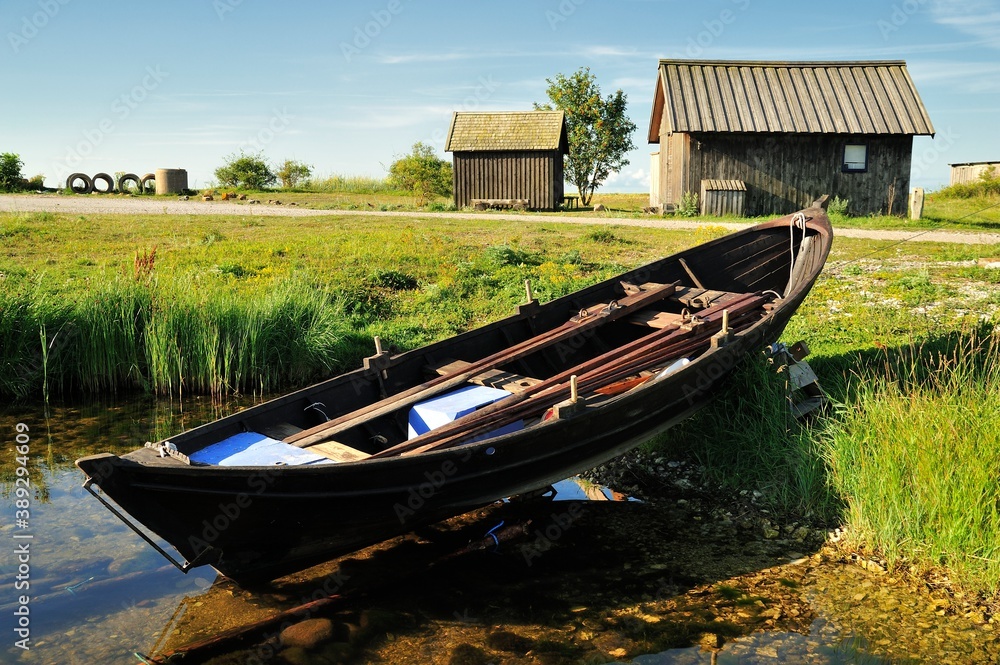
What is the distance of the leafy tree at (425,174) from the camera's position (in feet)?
109

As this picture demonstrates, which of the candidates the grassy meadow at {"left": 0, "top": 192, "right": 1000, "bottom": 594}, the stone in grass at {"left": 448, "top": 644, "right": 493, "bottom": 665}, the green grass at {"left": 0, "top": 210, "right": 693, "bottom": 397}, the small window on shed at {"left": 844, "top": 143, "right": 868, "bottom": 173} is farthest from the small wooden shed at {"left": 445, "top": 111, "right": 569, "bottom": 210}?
the stone in grass at {"left": 448, "top": 644, "right": 493, "bottom": 665}

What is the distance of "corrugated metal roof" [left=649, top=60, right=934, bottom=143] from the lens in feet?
78.2

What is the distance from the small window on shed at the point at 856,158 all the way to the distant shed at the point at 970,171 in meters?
11.2

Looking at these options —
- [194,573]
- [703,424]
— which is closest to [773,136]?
[703,424]

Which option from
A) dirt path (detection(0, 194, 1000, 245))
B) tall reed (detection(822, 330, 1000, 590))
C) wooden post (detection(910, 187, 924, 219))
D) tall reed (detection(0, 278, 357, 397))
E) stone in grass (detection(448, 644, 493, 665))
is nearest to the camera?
stone in grass (detection(448, 644, 493, 665))

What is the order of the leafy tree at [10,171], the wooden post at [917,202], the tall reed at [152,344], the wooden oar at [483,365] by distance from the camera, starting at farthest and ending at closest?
1. the leafy tree at [10,171]
2. the wooden post at [917,202]
3. the tall reed at [152,344]
4. the wooden oar at [483,365]

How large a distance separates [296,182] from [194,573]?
35628mm

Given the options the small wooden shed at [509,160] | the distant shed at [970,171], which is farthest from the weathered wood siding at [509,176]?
the distant shed at [970,171]

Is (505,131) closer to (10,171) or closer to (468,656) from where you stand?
(10,171)

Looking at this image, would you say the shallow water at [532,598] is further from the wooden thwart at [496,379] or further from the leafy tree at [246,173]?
the leafy tree at [246,173]

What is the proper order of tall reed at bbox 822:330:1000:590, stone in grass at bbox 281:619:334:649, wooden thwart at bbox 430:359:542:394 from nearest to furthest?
stone in grass at bbox 281:619:334:649 → tall reed at bbox 822:330:1000:590 → wooden thwart at bbox 430:359:542:394

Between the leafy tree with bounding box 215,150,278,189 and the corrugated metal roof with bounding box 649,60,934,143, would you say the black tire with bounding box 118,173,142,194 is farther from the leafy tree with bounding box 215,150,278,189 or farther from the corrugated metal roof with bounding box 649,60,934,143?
the corrugated metal roof with bounding box 649,60,934,143

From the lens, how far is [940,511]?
5.60 metres

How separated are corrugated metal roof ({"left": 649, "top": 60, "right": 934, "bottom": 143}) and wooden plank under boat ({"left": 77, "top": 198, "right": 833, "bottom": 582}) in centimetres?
1586
